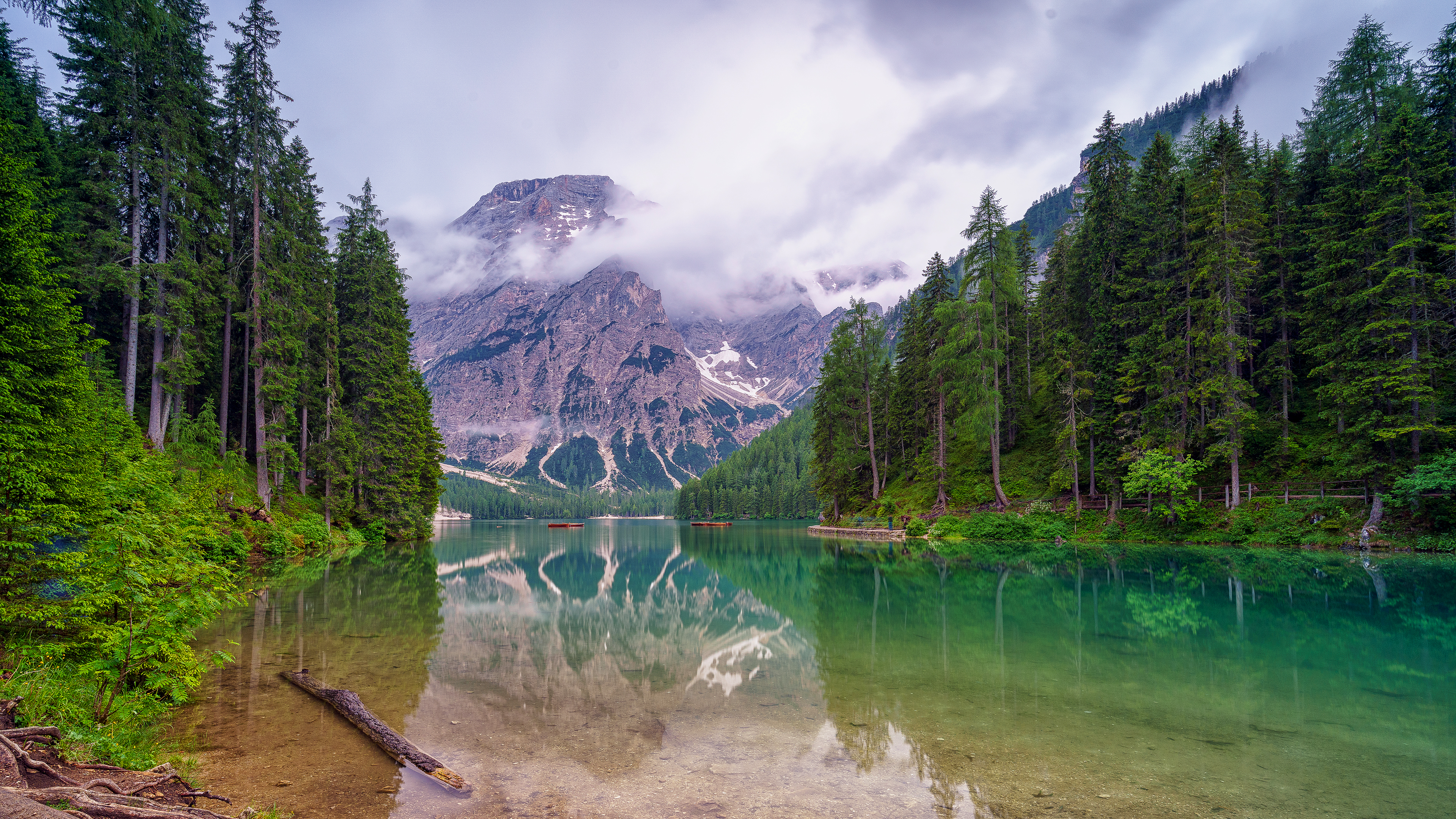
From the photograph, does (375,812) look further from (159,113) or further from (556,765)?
(159,113)

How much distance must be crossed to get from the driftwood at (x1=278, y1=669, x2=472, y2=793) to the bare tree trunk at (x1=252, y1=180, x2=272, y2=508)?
25.7 meters

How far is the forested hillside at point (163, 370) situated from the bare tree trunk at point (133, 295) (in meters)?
0.14

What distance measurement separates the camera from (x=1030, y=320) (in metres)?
52.4

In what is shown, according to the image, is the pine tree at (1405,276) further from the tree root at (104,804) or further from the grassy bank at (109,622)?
the grassy bank at (109,622)

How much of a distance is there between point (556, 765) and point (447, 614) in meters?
12.6

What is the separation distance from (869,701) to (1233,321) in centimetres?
3537

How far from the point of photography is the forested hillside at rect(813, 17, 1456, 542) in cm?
2891

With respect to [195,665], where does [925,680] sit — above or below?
below

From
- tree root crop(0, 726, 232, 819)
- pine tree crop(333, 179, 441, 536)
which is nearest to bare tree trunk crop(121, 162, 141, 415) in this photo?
pine tree crop(333, 179, 441, 536)

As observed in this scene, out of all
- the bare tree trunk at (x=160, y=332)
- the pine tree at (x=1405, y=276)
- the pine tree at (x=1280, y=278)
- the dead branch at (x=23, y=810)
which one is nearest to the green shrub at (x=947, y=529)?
the pine tree at (x=1280, y=278)

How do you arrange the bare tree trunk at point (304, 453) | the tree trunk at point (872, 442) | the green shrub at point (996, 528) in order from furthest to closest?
the tree trunk at point (872, 442)
the green shrub at point (996, 528)
the bare tree trunk at point (304, 453)

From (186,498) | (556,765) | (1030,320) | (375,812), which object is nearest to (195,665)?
(375,812)

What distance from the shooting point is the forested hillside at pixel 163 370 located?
26.3ft

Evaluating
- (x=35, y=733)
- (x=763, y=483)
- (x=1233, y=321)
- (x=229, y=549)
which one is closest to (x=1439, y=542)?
(x=1233, y=321)
